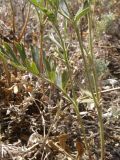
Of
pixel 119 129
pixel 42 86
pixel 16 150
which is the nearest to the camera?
pixel 16 150

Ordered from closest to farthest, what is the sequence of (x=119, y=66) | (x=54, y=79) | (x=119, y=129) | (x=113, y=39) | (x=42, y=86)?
(x=54, y=79) < (x=119, y=129) < (x=42, y=86) < (x=119, y=66) < (x=113, y=39)

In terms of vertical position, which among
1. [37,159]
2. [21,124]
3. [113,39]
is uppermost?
[113,39]

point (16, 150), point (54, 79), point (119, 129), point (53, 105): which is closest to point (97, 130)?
point (119, 129)

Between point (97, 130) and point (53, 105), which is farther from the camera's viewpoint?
point (53, 105)

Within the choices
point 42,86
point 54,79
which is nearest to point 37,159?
point 42,86

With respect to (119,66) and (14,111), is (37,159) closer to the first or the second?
(14,111)

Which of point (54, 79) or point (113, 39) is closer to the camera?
point (54, 79)

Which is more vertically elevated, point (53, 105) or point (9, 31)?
point (9, 31)

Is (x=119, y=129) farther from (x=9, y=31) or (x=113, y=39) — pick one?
(x=113, y=39)

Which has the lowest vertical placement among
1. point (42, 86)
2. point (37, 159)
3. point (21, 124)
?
point (37, 159)
